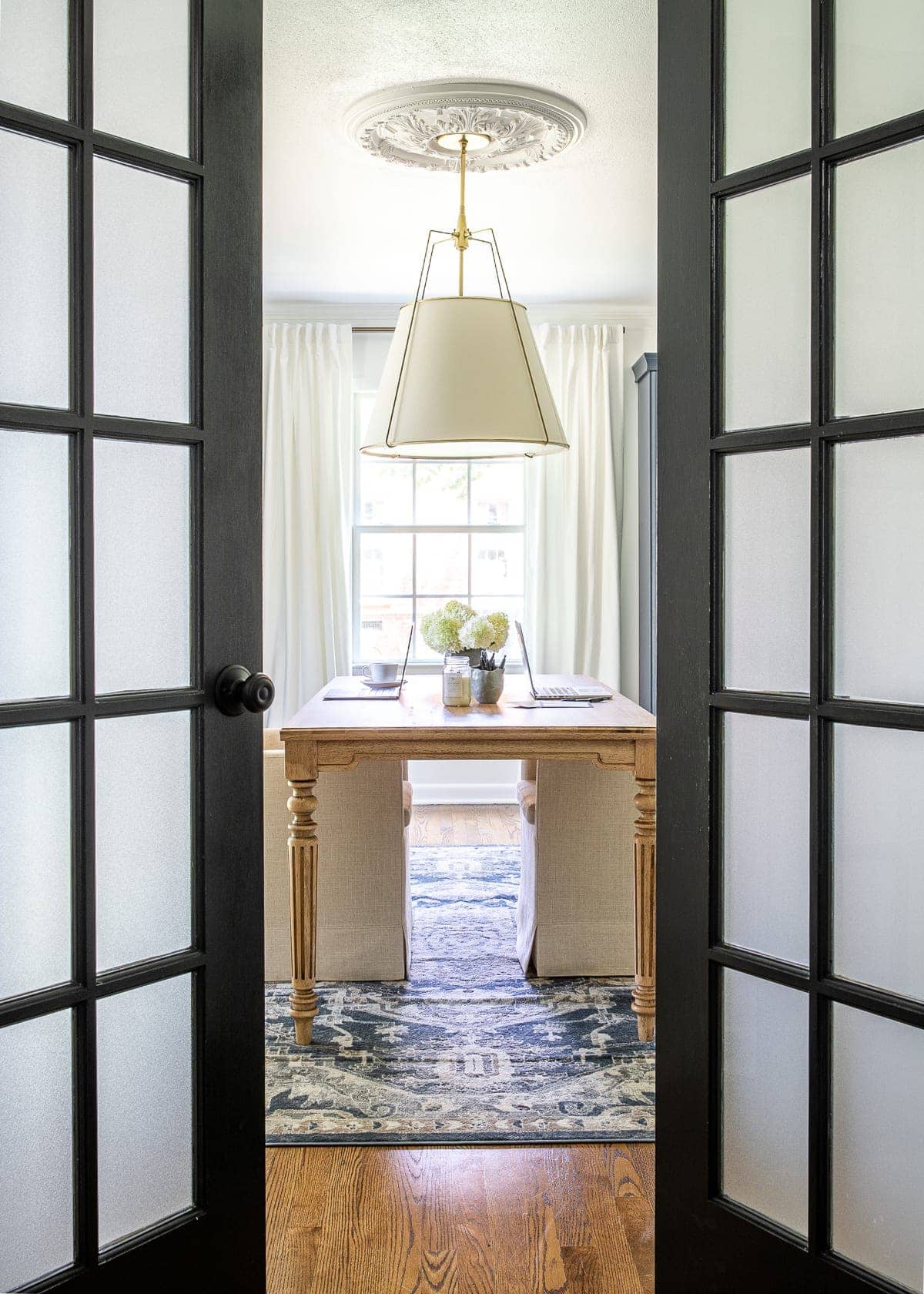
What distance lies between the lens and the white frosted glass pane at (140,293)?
1440 mm

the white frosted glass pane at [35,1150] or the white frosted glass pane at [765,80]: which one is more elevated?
the white frosted glass pane at [765,80]

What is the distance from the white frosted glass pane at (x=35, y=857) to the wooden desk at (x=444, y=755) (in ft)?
4.70

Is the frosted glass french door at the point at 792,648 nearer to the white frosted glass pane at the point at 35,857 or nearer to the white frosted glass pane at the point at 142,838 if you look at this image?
the white frosted glass pane at the point at 142,838

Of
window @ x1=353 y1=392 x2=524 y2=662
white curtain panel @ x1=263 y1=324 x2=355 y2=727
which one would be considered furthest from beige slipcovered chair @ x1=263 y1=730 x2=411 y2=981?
window @ x1=353 y1=392 x2=524 y2=662

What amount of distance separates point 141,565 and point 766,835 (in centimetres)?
98

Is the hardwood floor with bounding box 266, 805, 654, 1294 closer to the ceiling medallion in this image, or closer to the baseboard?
the ceiling medallion

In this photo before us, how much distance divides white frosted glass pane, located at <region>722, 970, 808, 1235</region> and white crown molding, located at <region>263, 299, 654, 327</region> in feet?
16.8

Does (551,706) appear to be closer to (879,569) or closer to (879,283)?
(879,569)

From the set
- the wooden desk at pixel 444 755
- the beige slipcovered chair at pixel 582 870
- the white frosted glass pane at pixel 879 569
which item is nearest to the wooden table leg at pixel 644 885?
the wooden desk at pixel 444 755

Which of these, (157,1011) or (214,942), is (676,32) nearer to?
(214,942)

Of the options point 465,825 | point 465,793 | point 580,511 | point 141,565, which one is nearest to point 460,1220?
point 141,565

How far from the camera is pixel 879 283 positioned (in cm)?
141

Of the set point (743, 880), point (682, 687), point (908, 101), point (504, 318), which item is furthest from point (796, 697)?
point (504, 318)

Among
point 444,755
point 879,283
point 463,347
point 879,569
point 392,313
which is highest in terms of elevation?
point 392,313
